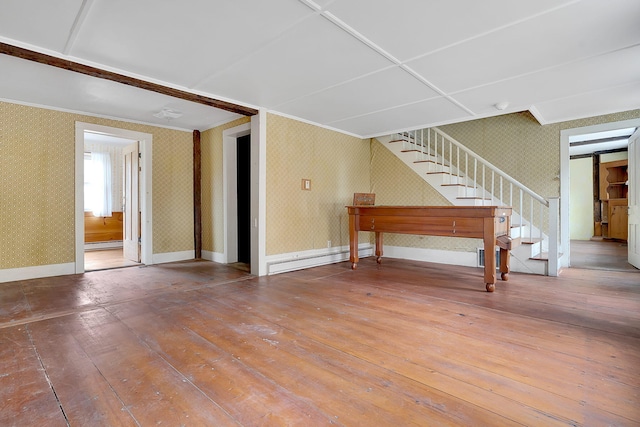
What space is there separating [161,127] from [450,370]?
5521mm

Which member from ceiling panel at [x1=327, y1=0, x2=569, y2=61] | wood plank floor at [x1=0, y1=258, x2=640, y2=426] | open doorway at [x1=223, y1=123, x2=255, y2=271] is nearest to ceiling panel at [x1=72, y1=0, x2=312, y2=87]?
ceiling panel at [x1=327, y1=0, x2=569, y2=61]

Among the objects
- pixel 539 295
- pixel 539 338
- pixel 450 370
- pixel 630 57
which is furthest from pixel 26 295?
pixel 630 57

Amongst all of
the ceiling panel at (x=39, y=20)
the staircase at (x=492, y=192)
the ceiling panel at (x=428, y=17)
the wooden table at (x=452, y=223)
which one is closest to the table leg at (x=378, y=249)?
the wooden table at (x=452, y=223)

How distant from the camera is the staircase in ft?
14.6

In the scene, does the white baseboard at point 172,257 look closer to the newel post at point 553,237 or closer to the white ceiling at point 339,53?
the white ceiling at point 339,53

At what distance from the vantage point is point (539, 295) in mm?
3363

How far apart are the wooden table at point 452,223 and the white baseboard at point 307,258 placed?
23.5 inches

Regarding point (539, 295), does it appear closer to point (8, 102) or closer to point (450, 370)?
point (450, 370)

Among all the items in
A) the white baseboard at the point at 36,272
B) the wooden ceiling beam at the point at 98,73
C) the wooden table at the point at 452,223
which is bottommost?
the white baseboard at the point at 36,272

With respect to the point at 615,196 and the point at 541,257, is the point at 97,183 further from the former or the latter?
the point at 615,196

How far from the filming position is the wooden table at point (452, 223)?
11.7ft

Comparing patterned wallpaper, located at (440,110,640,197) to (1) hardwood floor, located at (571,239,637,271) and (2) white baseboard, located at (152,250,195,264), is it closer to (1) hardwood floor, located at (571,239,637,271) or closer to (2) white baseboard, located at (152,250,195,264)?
(1) hardwood floor, located at (571,239,637,271)

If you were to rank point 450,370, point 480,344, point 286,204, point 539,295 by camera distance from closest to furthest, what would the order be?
point 450,370
point 480,344
point 539,295
point 286,204

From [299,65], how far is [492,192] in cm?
366
